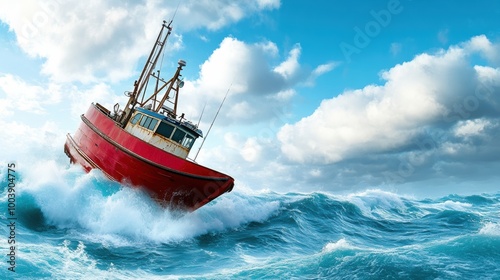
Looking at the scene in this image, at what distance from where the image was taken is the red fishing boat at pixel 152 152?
1405cm

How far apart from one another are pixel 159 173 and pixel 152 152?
3.13ft

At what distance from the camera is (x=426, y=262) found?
10.6 metres

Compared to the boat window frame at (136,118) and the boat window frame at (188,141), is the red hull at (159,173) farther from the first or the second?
the boat window frame at (188,141)

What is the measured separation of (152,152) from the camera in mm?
14188

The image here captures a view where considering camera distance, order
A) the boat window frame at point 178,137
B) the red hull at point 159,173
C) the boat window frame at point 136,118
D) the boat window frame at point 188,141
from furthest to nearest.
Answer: the boat window frame at point 136,118, the boat window frame at point 188,141, the boat window frame at point 178,137, the red hull at point 159,173

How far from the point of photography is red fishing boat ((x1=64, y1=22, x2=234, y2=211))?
1405 cm

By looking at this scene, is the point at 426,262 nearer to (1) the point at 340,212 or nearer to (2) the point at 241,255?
(2) the point at 241,255

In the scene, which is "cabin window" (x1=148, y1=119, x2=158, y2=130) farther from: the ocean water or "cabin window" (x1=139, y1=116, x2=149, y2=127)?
the ocean water

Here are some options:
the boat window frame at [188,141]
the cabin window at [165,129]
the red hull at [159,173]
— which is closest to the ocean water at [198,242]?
the red hull at [159,173]

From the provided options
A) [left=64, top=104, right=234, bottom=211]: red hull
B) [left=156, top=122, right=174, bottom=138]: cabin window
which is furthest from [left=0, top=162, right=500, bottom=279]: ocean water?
[left=156, top=122, right=174, bottom=138]: cabin window

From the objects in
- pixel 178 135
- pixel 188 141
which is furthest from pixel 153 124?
pixel 188 141

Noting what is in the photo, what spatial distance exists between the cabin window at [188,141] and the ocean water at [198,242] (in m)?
3.32

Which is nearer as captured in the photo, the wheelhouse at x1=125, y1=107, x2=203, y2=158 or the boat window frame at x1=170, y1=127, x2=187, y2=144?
the wheelhouse at x1=125, y1=107, x2=203, y2=158

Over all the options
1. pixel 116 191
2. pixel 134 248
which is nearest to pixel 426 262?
pixel 134 248
